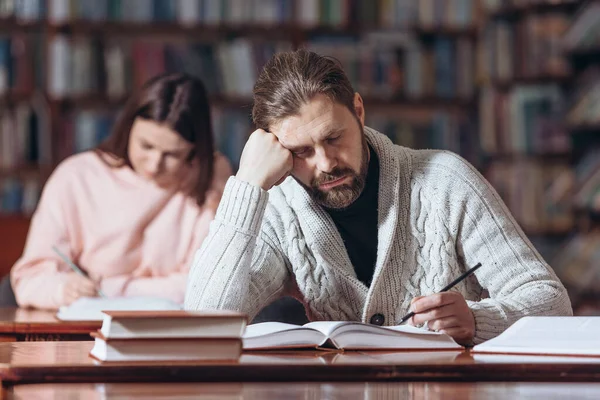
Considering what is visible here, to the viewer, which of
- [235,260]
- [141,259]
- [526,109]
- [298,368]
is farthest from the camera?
[526,109]

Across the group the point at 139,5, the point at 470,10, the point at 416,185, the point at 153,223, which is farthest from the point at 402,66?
the point at 416,185

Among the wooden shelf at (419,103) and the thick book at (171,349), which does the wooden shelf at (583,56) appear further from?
the thick book at (171,349)

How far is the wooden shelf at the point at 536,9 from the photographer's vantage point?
4.56m

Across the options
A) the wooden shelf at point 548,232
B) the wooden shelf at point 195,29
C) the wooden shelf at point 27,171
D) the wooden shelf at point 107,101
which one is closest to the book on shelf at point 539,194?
the wooden shelf at point 548,232

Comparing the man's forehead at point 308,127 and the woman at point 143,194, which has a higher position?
the man's forehead at point 308,127

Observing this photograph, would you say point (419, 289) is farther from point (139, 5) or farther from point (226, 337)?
point (139, 5)

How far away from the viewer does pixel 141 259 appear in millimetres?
3057

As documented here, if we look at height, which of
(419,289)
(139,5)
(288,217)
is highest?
(139,5)

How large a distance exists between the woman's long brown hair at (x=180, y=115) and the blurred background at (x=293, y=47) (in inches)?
61.8

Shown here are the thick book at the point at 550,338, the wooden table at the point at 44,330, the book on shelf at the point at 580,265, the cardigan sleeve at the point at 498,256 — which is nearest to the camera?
the thick book at the point at 550,338

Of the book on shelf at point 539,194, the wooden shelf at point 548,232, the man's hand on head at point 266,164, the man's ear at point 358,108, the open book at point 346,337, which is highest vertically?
the man's ear at point 358,108

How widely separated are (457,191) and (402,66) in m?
3.07

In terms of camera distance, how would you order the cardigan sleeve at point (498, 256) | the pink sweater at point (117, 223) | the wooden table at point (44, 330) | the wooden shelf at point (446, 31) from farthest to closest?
the wooden shelf at point (446, 31)
the pink sweater at point (117, 223)
the wooden table at point (44, 330)
the cardigan sleeve at point (498, 256)

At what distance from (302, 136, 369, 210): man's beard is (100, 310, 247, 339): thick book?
60 cm
